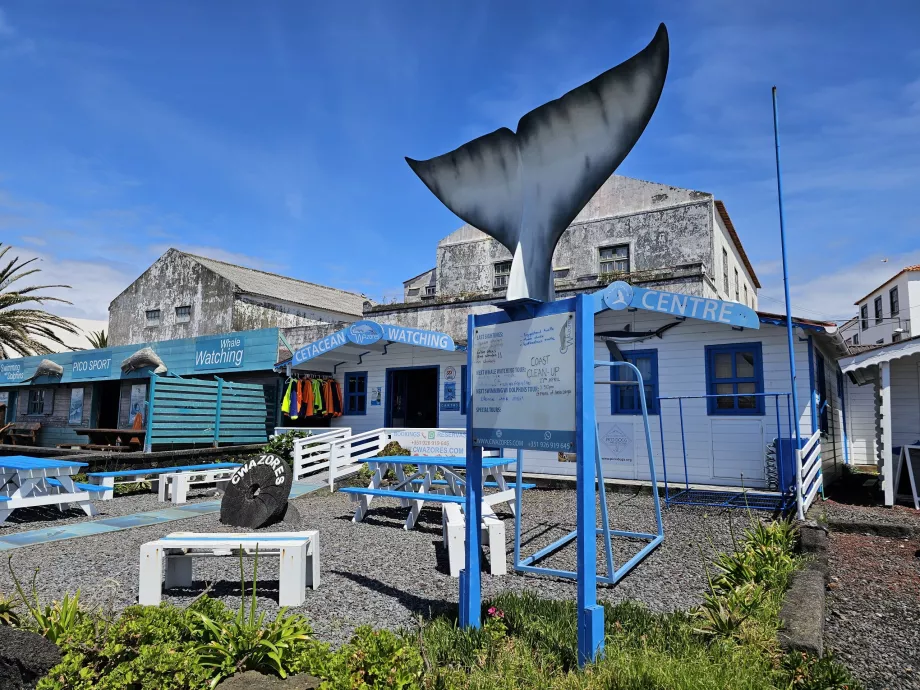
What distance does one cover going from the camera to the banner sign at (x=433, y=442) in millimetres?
13789

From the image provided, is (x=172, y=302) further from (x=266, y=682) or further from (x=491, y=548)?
(x=266, y=682)

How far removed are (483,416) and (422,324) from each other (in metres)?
15.8

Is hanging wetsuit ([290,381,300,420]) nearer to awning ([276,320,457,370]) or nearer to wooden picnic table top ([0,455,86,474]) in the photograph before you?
awning ([276,320,457,370])

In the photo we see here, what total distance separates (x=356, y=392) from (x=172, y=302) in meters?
17.0

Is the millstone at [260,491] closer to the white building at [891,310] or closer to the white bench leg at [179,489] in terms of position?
the white bench leg at [179,489]

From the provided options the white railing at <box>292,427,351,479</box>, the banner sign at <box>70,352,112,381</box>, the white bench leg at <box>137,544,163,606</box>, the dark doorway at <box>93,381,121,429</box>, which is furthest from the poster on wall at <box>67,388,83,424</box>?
the white bench leg at <box>137,544,163,606</box>

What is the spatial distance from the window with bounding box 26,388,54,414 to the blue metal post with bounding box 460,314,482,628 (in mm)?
25374

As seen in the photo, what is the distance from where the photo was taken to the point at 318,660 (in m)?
3.21

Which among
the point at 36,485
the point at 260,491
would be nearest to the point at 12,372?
the point at 36,485

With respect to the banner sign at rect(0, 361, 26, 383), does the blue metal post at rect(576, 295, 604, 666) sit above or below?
below

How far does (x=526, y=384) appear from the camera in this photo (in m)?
4.06

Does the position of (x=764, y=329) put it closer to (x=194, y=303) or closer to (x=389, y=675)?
(x=389, y=675)

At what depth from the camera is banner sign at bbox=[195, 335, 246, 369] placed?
18.0 metres

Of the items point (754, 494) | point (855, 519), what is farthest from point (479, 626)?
point (754, 494)
